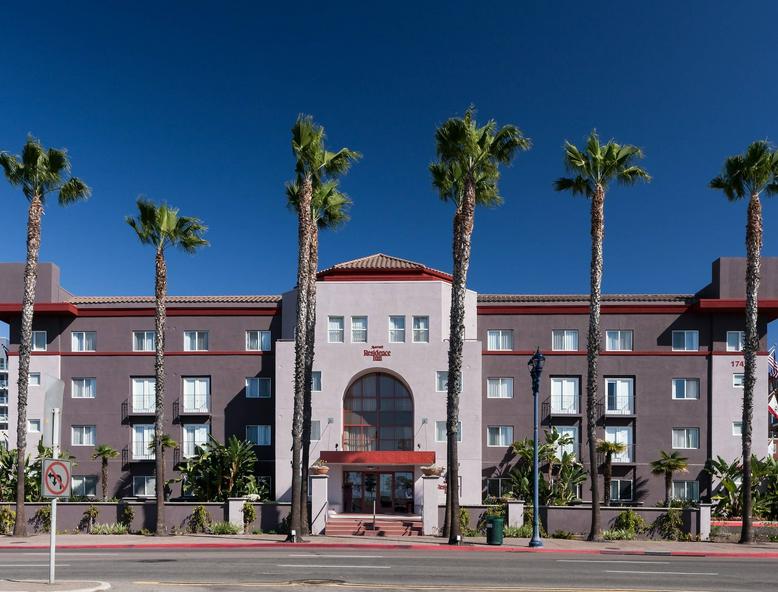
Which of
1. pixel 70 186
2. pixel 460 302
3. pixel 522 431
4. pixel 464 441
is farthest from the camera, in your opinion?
pixel 522 431

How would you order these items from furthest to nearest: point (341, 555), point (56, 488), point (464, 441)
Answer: point (464, 441)
point (341, 555)
point (56, 488)

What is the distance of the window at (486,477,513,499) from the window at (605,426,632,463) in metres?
5.51

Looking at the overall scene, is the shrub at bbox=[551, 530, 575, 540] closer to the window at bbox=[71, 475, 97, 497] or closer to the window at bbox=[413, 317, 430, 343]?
the window at bbox=[413, 317, 430, 343]

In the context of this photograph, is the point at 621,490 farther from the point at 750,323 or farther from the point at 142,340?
the point at 142,340

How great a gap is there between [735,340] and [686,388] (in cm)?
353

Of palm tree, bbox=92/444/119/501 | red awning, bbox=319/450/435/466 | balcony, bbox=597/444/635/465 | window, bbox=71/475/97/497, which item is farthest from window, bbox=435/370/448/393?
window, bbox=71/475/97/497

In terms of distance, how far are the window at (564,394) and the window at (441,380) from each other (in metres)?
6.29

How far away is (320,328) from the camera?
40.0m

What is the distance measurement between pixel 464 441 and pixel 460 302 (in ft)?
33.2

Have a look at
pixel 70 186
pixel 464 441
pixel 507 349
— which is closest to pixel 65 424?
pixel 70 186

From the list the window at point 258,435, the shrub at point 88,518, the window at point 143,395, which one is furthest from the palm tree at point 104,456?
the shrub at point 88,518

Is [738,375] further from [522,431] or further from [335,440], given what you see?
[335,440]

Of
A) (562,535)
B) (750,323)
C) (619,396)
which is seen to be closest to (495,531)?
(562,535)

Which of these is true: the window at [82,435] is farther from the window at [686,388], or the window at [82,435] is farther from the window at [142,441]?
the window at [686,388]
